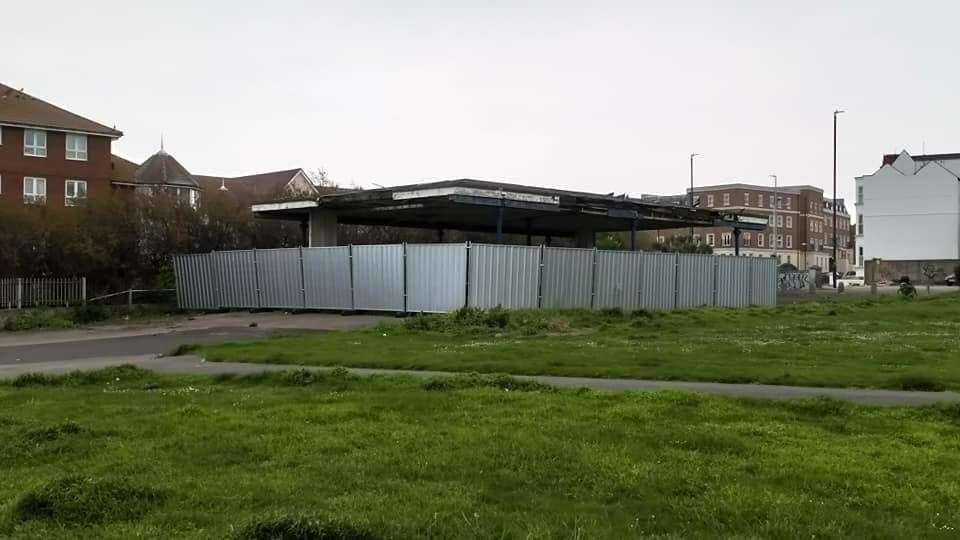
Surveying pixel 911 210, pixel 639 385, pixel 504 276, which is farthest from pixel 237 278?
pixel 911 210

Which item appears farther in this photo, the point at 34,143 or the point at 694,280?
the point at 34,143

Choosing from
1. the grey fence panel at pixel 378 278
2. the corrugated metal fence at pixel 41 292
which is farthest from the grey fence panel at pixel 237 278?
the grey fence panel at pixel 378 278

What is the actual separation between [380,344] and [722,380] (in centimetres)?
842

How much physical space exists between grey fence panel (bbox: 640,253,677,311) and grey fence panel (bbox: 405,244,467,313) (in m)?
8.25

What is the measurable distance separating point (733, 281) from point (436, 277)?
50.4 feet

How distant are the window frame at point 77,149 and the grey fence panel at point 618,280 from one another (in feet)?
119

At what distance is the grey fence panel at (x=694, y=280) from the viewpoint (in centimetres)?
3269

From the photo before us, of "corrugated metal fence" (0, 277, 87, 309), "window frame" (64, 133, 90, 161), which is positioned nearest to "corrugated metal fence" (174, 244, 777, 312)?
"corrugated metal fence" (0, 277, 87, 309)

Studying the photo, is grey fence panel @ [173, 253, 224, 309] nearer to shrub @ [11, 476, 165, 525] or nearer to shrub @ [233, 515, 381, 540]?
shrub @ [11, 476, 165, 525]

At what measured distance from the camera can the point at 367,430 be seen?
314 inches

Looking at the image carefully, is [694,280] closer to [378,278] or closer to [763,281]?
[763,281]

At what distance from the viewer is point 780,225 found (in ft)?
406

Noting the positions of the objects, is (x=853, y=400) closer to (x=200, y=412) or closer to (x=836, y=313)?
(x=200, y=412)

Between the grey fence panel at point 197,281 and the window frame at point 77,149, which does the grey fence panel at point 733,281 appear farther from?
the window frame at point 77,149
